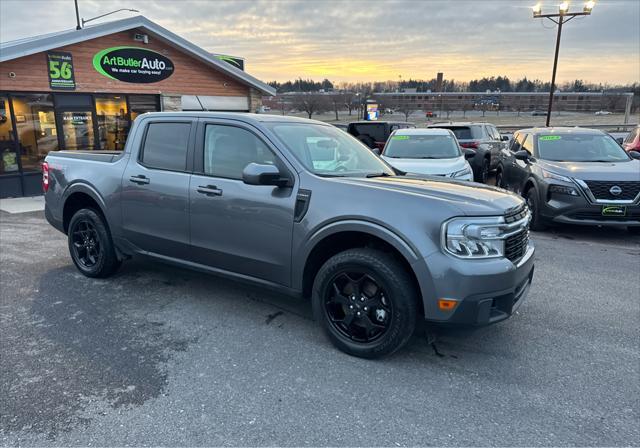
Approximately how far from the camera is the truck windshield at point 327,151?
384 centimetres

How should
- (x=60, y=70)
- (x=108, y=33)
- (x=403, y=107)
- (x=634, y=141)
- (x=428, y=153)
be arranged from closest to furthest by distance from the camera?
(x=428, y=153) → (x=634, y=141) → (x=60, y=70) → (x=108, y=33) → (x=403, y=107)

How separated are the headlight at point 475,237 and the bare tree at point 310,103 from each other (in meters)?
64.2

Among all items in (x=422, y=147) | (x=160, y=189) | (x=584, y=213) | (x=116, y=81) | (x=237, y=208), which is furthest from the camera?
(x=116, y=81)

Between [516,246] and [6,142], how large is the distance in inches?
485

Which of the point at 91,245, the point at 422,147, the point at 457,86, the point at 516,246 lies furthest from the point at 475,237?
the point at 457,86

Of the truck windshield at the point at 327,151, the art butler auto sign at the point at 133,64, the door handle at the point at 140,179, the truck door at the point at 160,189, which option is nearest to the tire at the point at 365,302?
the truck windshield at the point at 327,151

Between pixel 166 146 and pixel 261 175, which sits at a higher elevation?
pixel 166 146

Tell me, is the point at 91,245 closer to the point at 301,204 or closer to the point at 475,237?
the point at 301,204

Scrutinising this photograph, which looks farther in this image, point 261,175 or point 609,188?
point 609,188

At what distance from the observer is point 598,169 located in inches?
281

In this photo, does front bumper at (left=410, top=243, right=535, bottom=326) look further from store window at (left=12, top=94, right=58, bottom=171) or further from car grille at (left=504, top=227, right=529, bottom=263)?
store window at (left=12, top=94, right=58, bottom=171)

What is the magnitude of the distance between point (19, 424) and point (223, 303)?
6.72 ft

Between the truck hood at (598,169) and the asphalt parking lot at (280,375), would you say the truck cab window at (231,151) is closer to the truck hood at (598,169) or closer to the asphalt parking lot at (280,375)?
the asphalt parking lot at (280,375)

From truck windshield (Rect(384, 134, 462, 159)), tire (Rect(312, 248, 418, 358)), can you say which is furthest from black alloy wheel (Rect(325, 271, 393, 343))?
truck windshield (Rect(384, 134, 462, 159))
